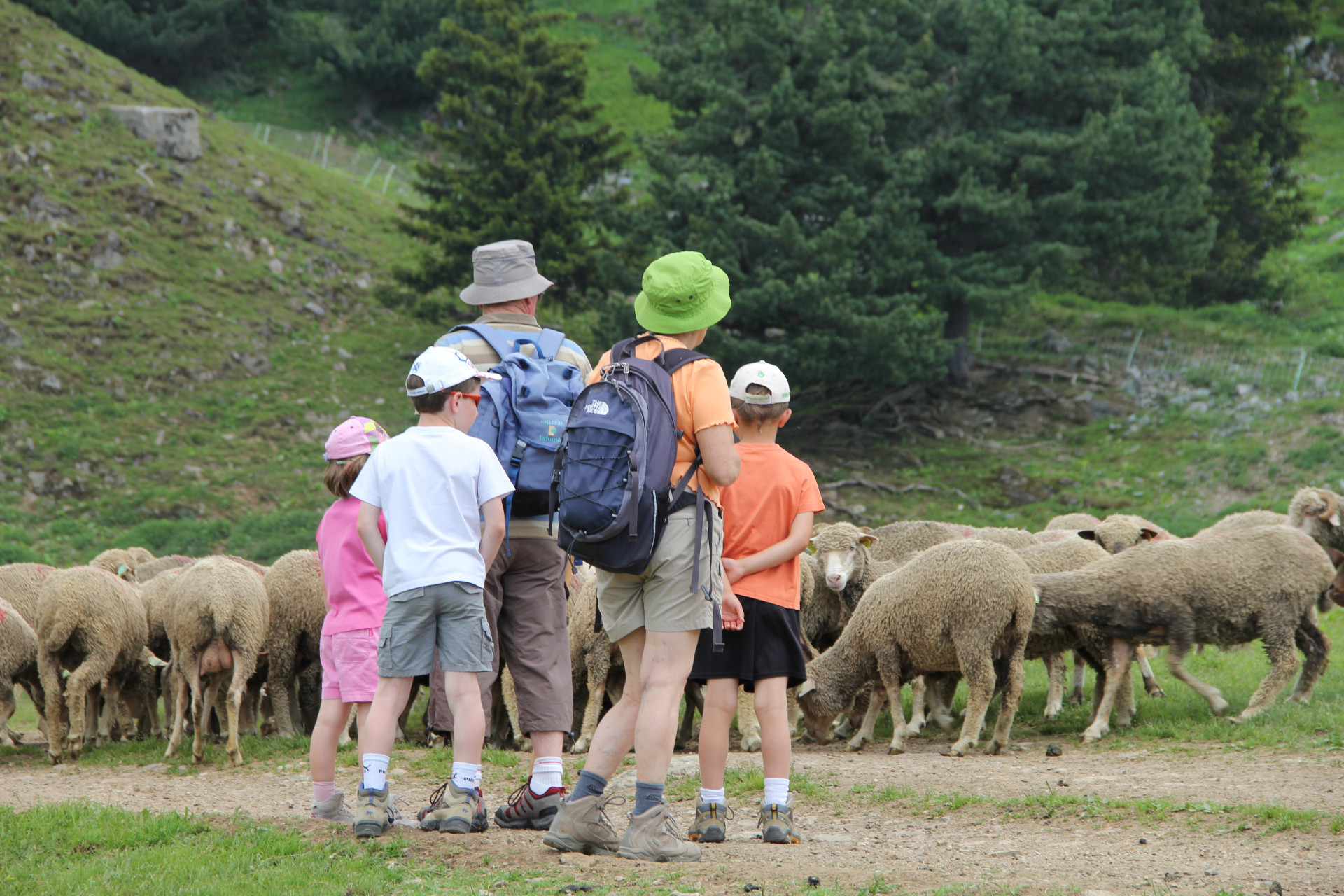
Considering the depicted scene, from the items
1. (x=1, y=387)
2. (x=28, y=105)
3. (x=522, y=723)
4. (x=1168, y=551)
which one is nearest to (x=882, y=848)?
(x=522, y=723)

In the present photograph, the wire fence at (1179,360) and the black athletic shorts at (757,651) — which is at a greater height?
the wire fence at (1179,360)

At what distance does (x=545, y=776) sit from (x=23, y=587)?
733cm

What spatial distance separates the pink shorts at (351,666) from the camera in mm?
5734

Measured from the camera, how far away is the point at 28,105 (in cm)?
2791

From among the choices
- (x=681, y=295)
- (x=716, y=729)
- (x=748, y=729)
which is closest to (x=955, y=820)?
(x=716, y=729)

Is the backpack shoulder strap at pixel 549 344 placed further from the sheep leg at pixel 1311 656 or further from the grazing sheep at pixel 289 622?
the sheep leg at pixel 1311 656

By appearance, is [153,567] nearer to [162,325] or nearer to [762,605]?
[762,605]

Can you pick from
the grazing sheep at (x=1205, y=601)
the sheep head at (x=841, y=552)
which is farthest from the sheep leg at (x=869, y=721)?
the grazing sheep at (x=1205, y=601)

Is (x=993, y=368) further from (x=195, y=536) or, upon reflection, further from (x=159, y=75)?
(x=159, y=75)

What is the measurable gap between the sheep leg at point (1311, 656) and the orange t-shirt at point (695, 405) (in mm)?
5885

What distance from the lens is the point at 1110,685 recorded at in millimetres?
8336

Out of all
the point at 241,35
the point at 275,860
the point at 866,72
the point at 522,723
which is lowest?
the point at 275,860

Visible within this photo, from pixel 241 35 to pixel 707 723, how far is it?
49036 mm

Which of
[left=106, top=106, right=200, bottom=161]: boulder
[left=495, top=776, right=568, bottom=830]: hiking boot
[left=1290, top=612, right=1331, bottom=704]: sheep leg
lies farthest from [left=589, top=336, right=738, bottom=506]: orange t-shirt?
[left=106, top=106, right=200, bottom=161]: boulder
